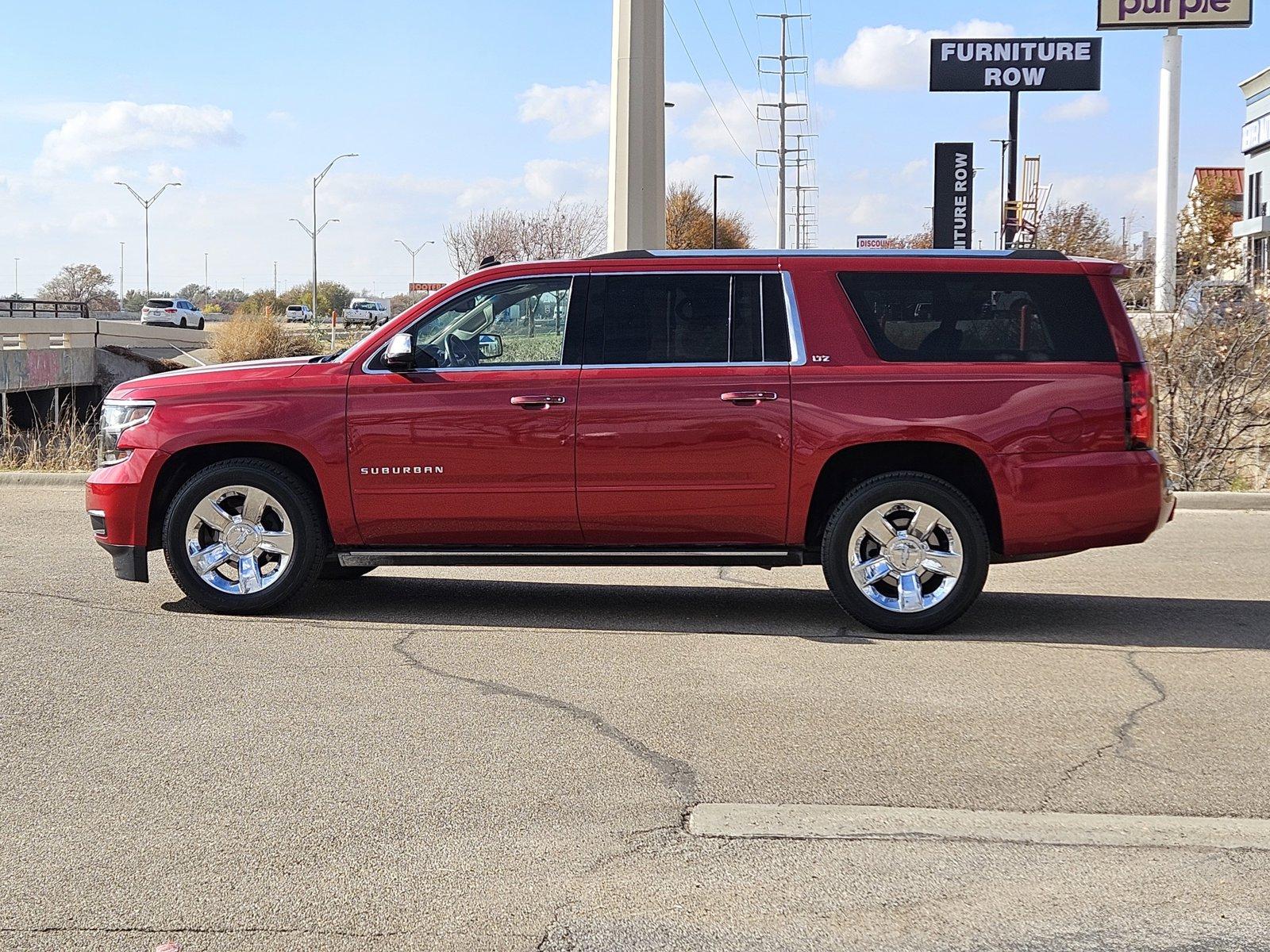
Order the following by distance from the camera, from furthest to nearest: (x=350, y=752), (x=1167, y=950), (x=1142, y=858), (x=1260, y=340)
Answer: (x=1260, y=340)
(x=350, y=752)
(x=1142, y=858)
(x=1167, y=950)

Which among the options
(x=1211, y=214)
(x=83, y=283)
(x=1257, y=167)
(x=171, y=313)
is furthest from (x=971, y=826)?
(x=83, y=283)

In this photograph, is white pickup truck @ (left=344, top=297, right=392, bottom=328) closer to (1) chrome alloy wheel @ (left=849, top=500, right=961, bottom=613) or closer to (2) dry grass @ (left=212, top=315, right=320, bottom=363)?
(2) dry grass @ (left=212, top=315, right=320, bottom=363)

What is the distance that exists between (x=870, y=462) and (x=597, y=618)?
69.2 inches

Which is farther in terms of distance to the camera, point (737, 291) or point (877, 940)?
point (737, 291)

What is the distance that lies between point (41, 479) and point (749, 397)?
10.2 metres

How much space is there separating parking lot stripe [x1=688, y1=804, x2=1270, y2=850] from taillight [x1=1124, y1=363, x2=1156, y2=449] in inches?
126

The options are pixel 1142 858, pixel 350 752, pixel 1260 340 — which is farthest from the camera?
pixel 1260 340

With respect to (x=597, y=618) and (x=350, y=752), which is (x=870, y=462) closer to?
(x=597, y=618)

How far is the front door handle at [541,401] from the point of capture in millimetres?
7695

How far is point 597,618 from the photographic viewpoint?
8.17 metres

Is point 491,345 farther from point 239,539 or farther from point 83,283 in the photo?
point 83,283

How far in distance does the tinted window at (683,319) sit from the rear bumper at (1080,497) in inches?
56.6

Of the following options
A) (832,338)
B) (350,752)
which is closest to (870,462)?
(832,338)

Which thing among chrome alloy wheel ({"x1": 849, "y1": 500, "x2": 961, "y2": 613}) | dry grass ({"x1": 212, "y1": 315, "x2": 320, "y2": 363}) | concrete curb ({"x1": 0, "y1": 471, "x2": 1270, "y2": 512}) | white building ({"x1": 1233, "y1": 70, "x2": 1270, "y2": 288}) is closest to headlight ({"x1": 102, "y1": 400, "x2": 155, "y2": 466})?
chrome alloy wheel ({"x1": 849, "y1": 500, "x2": 961, "y2": 613})
